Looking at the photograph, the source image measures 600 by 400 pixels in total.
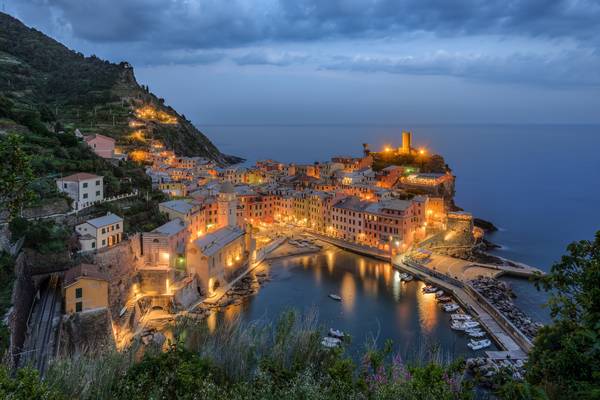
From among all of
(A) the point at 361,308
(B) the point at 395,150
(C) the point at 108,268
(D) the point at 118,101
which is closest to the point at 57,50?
(D) the point at 118,101

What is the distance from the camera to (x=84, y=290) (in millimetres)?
17266

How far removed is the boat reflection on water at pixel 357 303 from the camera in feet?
68.8

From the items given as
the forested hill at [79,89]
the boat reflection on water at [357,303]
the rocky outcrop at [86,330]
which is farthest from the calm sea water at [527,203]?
Result: the forested hill at [79,89]

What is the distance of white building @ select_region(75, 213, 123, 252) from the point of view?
2051 cm

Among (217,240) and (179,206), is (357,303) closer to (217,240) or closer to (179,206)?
(217,240)

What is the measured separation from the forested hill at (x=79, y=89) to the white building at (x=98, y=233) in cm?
Answer: 2740

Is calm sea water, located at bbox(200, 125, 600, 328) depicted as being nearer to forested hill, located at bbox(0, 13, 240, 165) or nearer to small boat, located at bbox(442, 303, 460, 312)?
small boat, located at bbox(442, 303, 460, 312)

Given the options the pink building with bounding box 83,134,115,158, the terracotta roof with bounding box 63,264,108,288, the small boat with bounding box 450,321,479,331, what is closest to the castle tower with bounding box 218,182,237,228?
the pink building with bounding box 83,134,115,158

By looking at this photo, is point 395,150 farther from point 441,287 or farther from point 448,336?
point 448,336

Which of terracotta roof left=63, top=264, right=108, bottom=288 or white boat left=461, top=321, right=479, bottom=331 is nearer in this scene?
terracotta roof left=63, top=264, right=108, bottom=288

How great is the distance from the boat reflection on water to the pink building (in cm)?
1779

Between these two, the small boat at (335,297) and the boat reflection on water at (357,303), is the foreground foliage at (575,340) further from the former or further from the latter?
the small boat at (335,297)

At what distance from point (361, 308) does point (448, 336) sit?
17.2 ft

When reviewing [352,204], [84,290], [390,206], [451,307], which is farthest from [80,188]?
[390,206]
